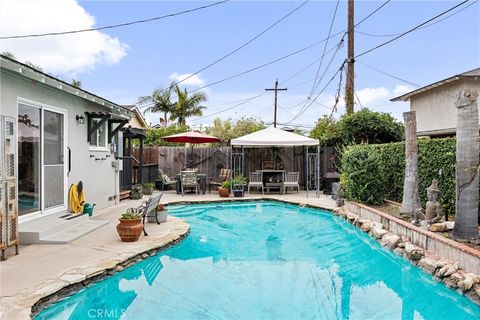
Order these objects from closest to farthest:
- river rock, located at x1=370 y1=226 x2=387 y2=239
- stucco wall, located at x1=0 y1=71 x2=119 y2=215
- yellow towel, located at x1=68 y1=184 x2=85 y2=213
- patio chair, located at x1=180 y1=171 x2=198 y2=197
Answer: stucco wall, located at x1=0 y1=71 x2=119 y2=215 < river rock, located at x1=370 y1=226 x2=387 y2=239 < yellow towel, located at x1=68 y1=184 x2=85 y2=213 < patio chair, located at x1=180 y1=171 x2=198 y2=197

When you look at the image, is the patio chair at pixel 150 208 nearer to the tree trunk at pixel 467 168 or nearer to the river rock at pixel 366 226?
the river rock at pixel 366 226

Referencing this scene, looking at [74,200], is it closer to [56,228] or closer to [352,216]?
[56,228]

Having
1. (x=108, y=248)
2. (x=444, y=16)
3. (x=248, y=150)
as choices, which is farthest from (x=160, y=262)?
(x=248, y=150)

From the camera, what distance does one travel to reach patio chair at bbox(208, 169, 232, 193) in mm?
13988

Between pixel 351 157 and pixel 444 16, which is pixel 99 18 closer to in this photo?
pixel 351 157

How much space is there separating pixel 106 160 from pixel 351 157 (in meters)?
6.61

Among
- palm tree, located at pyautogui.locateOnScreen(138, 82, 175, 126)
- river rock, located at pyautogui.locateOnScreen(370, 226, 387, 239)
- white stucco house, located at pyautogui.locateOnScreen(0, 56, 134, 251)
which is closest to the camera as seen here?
white stucco house, located at pyautogui.locateOnScreen(0, 56, 134, 251)

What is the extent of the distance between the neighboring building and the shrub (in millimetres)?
4817

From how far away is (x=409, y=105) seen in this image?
1617cm

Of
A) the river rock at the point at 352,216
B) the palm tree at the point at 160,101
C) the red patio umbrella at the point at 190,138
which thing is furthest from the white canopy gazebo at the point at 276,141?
the palm tree at the point at 160,101

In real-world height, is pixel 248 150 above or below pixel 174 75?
below

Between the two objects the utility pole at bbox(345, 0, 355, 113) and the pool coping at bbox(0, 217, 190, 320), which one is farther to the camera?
the utility pole at bbox(345, 0, 355, 113)

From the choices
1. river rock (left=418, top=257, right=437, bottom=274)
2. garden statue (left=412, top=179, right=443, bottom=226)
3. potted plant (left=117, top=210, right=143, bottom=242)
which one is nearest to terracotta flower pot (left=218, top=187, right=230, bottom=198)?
potted plant (left=117, top=210, right=143, bottom=242)

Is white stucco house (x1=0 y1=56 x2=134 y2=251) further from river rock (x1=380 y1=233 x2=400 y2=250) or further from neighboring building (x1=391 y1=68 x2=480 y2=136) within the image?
neighboring building (x1=391 y1=68 x2=480 y2=136)
